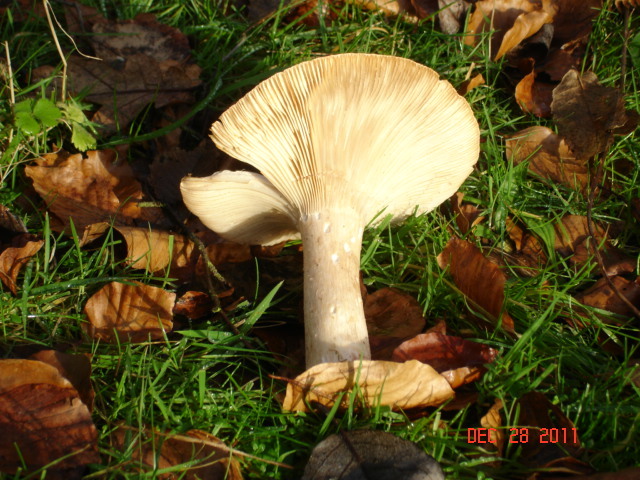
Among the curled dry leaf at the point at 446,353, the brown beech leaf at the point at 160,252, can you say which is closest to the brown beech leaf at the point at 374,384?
the curled dry leaf at the point at 446,353

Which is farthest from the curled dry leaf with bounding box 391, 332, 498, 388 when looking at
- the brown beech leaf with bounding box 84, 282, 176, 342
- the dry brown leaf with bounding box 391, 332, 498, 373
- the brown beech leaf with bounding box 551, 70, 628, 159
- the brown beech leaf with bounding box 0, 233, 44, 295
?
the brown beech leaf with bounding box 0, 233, 44, 295

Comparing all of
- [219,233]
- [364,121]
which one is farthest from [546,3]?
[219,233]

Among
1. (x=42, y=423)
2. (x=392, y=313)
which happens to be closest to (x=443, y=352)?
(x=392, y=313)

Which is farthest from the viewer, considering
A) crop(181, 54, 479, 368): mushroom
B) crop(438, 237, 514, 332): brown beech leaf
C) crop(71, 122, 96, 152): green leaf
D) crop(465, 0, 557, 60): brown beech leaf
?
crop(465, 0, 557, 60): brown beech leaf

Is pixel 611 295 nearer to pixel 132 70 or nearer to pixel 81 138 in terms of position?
pixel 81 138

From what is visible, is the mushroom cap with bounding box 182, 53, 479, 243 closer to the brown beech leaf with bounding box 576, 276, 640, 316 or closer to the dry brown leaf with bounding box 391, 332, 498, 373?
the dry brown leaf with bounding box 391, 332, 498, 373
